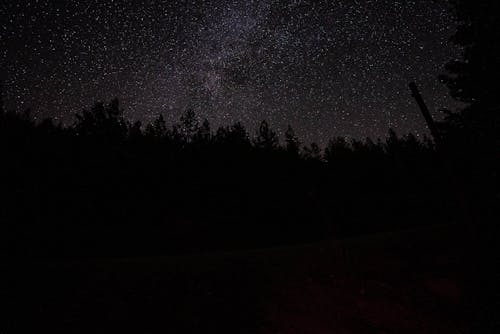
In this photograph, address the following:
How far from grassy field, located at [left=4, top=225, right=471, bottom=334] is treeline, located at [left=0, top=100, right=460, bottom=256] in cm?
363

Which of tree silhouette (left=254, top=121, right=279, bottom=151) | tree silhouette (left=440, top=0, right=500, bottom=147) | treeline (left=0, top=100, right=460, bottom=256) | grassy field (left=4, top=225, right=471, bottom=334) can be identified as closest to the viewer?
grassy field (left=4, top=225, right=471, bottom=334)

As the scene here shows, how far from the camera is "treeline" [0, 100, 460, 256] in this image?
23984mm

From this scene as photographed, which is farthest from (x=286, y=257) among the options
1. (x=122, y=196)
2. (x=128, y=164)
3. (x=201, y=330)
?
(x=128, y=164)

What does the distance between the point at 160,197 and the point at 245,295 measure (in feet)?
94.4

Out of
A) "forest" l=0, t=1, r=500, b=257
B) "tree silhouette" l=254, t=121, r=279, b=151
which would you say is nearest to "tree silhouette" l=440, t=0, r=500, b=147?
"forest" l=0, t=1, r=500, b=257

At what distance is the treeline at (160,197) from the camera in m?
24.0

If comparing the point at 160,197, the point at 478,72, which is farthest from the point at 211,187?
the point at 478,72

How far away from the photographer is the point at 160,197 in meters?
36.5

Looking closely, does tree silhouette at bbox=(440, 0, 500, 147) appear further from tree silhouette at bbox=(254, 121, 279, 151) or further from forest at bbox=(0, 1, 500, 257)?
tree silhouette at bbox=(254, 121, 279, 151)

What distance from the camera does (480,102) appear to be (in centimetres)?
1485

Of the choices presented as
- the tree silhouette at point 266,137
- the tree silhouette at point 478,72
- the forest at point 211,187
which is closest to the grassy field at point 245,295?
the forest at point 211,187

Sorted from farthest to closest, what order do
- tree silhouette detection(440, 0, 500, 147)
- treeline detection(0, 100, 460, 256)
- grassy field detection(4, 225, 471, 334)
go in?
treeline detection(0, 100, 460, 256) < tree silhouette detection(440, 0, 500, 147) < grassy field detection(4, 225, 471, 334)

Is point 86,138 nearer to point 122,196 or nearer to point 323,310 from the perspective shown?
point 122,196

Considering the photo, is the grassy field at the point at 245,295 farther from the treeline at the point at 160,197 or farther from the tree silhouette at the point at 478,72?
the tree silhouette at the point at 478,72
